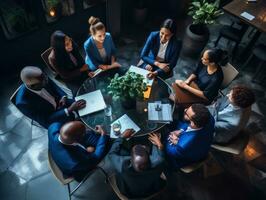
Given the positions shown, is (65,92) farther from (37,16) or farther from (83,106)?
(37,16)

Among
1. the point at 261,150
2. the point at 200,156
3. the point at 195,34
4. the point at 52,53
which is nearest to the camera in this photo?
the point at 200,156

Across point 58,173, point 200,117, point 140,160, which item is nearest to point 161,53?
point 200,117

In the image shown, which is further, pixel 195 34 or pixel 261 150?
pixel 195 34

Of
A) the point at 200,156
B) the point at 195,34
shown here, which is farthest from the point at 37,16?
the point at 200,156

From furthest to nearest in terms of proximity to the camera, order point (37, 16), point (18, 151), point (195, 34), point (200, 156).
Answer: point (195, 34) → point (37, 16) → point (18, 151) → point (200, 156)

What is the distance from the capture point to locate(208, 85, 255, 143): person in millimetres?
2803

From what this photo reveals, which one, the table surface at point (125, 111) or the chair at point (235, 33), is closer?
the table surface at point (125, 111)

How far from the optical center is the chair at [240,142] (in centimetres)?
287

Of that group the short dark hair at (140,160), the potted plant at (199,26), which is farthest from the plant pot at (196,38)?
the short dark hair at (140,160)

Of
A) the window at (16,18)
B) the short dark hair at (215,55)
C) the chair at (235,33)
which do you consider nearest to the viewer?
the short dark hair at (215,55)

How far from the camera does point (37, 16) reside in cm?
420

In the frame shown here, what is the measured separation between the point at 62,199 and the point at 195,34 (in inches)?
136

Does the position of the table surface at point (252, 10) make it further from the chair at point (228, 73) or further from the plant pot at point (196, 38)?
the chair at point (228, 73)

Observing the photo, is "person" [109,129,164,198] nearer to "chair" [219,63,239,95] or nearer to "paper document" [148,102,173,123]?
"paper document" [148,102,173,123]
